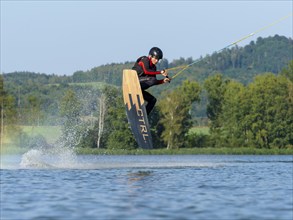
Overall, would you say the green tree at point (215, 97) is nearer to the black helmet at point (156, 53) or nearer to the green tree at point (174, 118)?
the green tree at point (174, 118)

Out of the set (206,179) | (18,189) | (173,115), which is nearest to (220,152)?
(173,115)

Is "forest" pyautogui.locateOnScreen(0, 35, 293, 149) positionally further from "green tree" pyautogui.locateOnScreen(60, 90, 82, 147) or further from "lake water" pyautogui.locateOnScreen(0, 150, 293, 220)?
"lake water" pyautogui.locateOnScreen(0, 150, 293, 220)

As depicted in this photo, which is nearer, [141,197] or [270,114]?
[141,197]

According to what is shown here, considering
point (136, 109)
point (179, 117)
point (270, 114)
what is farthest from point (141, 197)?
point (270, 114)

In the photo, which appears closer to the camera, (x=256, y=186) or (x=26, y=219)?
(x=26, y=219)

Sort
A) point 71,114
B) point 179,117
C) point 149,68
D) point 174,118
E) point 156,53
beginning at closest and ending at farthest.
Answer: point 156,53 < point 149,68 < point 71,114 < point 174,118 < point 179,117

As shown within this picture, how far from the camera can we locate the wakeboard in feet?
62.3

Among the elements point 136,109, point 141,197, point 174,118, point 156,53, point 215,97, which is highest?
point 215,97

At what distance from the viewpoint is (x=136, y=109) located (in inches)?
754

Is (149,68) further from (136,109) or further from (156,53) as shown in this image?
(136,109)

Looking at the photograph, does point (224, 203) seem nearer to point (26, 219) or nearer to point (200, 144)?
point (26, 219)

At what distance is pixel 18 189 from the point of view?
17.0 metres

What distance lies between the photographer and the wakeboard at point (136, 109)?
62.3 feet

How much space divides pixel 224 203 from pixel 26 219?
4.17 meters
